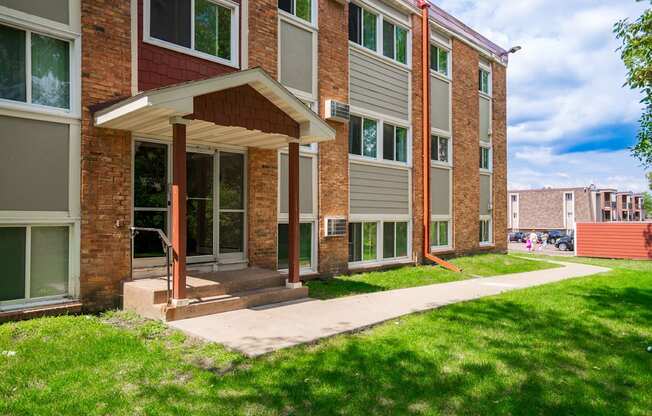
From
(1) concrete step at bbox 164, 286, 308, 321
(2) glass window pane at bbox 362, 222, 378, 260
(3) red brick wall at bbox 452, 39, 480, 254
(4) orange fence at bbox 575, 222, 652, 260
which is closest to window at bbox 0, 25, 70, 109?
(1) concrete step at bbox 164, 286, 308, 321

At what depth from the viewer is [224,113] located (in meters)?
6.76

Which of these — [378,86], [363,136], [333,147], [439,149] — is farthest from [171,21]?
[439,149]

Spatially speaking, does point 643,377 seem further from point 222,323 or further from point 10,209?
point 10,209

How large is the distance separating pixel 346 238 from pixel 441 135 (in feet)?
20.2

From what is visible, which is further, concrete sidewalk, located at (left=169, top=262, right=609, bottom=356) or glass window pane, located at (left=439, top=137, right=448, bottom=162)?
glass window pane, located at (left=439, top=137, right=448, bottom=162)

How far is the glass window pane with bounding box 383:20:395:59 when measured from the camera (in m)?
13.0

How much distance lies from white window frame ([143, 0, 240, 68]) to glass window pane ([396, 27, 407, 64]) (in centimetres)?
601

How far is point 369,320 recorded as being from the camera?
6.67 metres

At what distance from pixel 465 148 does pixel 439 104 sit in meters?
2.23

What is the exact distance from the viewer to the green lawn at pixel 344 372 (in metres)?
3.96

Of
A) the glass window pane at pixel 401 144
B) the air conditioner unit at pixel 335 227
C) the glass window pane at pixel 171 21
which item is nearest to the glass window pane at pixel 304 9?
the glass window pane at pixel 171 21

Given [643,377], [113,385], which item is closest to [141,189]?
[113,385]

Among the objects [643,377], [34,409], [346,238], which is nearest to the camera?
[34,409]

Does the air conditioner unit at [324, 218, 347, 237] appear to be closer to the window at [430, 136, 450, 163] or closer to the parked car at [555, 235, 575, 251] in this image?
the window at [430, 136, 450, 163]
